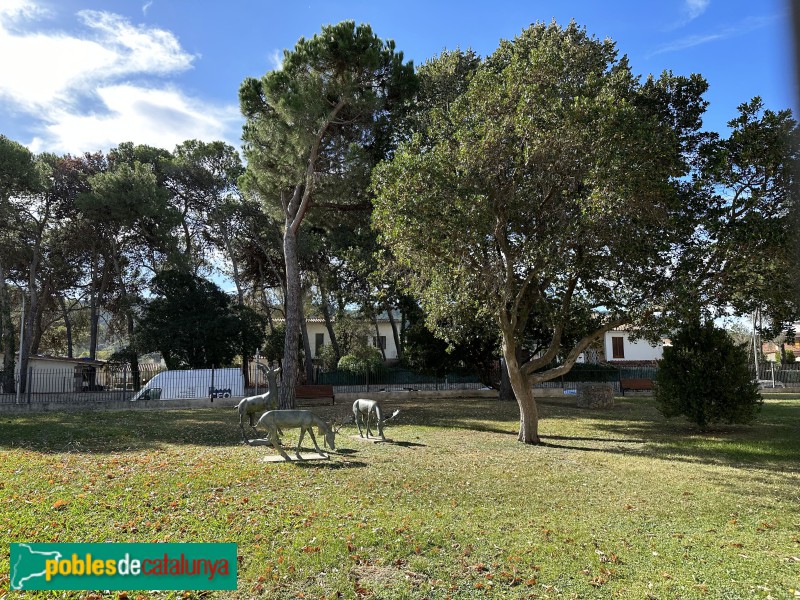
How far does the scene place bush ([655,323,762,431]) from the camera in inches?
570

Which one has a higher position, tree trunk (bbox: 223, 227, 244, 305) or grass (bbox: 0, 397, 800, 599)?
tree trunk (bbox: 223, 227, 244, 305)

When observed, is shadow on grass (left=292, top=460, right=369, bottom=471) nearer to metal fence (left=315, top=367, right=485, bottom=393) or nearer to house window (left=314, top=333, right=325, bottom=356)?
metal fence (left=315, top=367, right=485, bottom=393)

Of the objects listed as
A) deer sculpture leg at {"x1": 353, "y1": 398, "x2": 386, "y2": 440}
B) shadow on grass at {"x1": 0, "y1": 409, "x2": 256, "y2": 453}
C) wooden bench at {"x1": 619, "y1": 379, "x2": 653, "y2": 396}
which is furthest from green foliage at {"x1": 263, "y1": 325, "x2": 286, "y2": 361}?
deer sculpture leg at {"x1": 353, "y1": 398, "x2": 386, "y2": 440}

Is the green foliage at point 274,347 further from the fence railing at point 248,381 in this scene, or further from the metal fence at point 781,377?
the metal fence at point 781,377

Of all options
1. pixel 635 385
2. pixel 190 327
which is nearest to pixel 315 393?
pixel 190 327

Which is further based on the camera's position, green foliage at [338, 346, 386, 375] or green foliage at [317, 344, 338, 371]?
green foliage at [317, 344, 338, 371]

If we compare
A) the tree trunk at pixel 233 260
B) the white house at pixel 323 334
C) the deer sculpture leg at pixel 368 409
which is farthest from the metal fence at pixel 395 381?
the white house at pixel 323 334

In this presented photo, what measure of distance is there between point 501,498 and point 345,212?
1689 cm

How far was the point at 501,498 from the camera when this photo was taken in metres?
7.39

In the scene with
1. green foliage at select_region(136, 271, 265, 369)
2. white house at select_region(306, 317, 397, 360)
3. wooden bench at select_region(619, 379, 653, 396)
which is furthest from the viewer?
white house at select_region(306, 317, 397, 360)

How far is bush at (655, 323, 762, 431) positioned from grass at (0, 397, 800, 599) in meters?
2.23

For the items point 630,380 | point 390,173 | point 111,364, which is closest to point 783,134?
point 390,173

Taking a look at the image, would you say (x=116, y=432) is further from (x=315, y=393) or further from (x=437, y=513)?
(x=315, y=393)

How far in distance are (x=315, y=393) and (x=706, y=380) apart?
55.3ft
